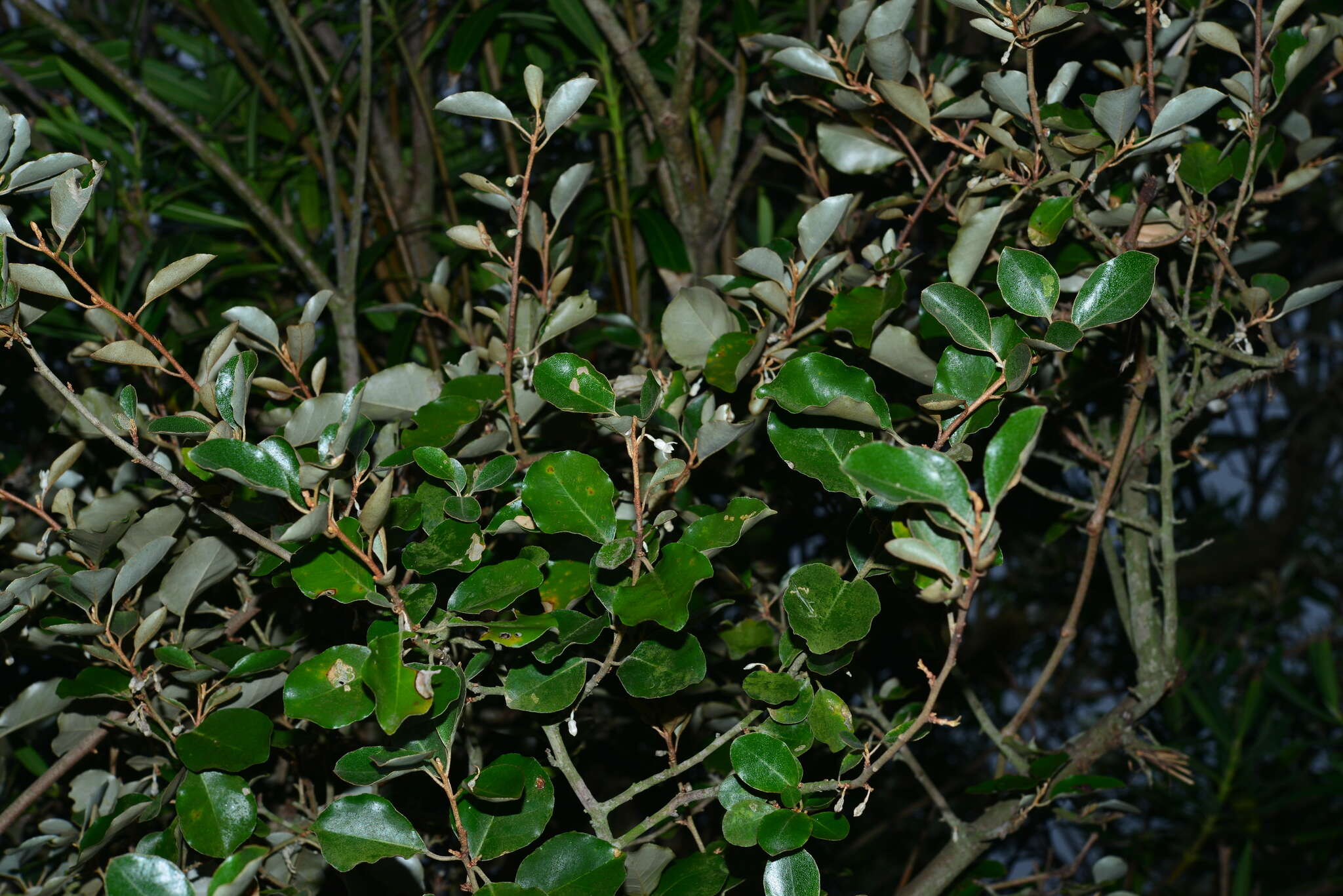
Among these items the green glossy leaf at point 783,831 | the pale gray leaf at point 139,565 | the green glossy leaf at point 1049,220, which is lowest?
the green glossy leaf at point 783,831

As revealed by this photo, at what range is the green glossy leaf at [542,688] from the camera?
513 mm

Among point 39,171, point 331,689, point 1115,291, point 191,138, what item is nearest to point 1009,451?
point 1115,291

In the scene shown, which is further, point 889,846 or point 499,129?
point 889,846

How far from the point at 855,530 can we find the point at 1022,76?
33 cm

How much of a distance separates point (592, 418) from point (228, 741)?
29cm

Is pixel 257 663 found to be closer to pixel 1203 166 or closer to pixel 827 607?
pixel 827 607

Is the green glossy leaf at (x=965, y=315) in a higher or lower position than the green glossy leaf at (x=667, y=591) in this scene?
higher

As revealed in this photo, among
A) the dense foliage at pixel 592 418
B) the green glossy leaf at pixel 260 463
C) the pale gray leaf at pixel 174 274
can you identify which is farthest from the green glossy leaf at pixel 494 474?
the pale gray leaf at pixel 174 274

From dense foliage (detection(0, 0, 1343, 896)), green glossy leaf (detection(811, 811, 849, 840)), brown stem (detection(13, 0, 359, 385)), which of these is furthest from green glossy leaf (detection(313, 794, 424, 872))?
brown stem (detection(13, 0, 359, 385))

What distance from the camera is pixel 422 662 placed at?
0.51 m

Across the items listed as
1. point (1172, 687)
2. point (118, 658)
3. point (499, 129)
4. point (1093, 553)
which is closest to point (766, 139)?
point (499, 129)

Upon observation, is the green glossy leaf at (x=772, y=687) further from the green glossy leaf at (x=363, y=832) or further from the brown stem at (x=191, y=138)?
the brown stem at (x=191, y=138)

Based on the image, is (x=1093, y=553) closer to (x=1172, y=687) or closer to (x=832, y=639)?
(x=1172, y=687)

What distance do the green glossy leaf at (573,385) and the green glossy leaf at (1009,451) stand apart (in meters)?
0.20
